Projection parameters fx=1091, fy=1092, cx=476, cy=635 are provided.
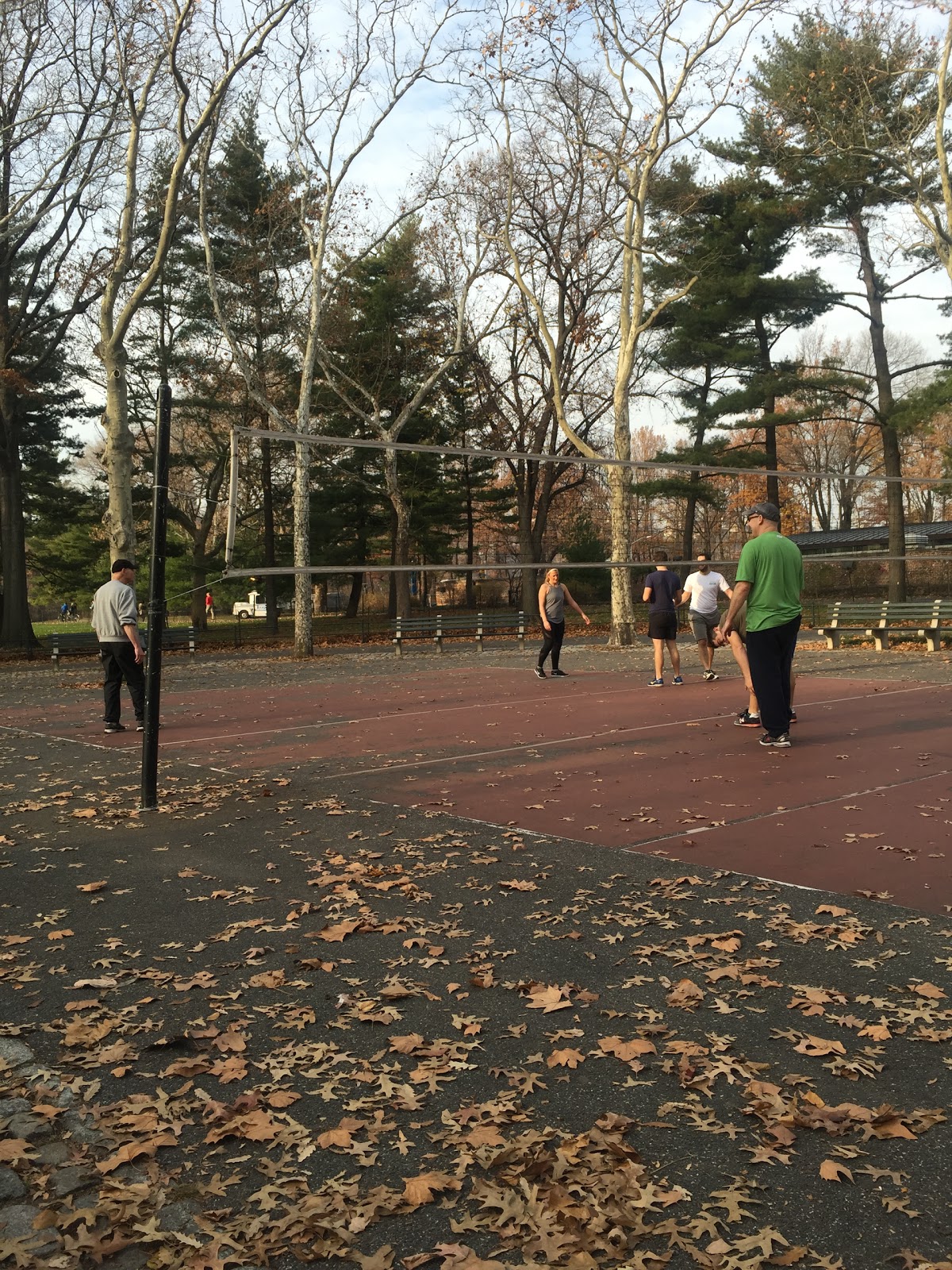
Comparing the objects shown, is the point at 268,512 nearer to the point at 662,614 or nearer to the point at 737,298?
the point at 737,298

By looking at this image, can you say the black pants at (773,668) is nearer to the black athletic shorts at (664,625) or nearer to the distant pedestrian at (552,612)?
the black athletic shorts at (664,625)

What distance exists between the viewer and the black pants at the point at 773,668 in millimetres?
9461

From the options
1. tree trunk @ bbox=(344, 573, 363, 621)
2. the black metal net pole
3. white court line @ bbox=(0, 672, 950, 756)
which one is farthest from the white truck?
the black metal net pole

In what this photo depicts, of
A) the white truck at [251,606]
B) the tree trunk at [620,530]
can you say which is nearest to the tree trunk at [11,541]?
the tree trunk at [620,530]

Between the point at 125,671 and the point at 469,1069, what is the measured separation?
352 inches

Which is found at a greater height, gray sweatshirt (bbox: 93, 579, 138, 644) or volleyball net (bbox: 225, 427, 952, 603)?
volleyball net (bbox: 225, 427, 952, 603)

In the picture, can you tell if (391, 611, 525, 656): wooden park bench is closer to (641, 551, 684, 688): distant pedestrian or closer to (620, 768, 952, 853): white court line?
(641, 551, 684, 688): distant pedestrian

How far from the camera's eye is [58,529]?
4275cm

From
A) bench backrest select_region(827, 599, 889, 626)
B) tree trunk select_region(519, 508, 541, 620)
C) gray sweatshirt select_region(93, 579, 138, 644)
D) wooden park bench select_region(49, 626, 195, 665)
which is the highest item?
tree trunk select_region(519, 508, 541, 620)

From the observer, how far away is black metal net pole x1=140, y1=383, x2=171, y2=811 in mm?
7660

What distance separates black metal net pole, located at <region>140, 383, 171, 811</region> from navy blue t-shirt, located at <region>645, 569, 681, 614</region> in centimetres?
919

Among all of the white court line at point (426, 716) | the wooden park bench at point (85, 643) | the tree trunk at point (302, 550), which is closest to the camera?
the white court line at point (426, 716)

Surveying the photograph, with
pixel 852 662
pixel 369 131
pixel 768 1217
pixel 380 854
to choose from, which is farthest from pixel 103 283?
pixel 768 1217

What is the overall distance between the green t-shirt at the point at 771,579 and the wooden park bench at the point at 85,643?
607 inches
